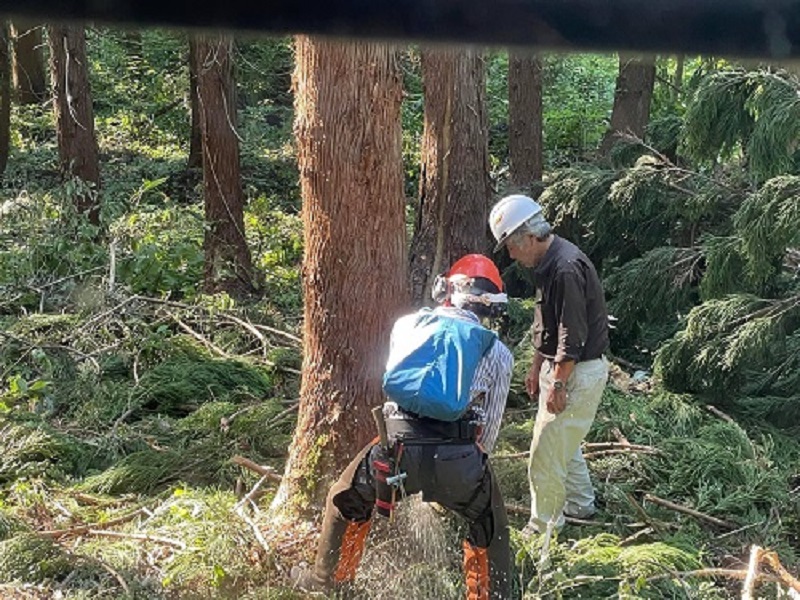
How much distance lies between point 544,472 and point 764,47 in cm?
428

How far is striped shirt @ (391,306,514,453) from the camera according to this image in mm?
3867

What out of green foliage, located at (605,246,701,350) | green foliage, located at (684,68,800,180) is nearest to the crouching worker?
green foliage, located at (684,68,800,180)

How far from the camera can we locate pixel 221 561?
4.13m

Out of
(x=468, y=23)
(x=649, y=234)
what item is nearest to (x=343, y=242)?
(x=468, y=23)

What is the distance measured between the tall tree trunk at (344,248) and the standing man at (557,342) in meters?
0.59

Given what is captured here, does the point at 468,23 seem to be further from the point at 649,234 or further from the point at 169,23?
the point at 649,234

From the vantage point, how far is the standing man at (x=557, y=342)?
4.46 meters

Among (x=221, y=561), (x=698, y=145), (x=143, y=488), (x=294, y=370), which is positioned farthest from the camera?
(x=294, y=370)

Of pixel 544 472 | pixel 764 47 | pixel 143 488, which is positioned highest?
pixel 764 47

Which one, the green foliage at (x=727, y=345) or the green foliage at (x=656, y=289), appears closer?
the green foliage at (x=727, y=345)

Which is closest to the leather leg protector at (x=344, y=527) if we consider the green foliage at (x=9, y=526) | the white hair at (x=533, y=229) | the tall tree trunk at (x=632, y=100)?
the white hair at (x=533, y=229)

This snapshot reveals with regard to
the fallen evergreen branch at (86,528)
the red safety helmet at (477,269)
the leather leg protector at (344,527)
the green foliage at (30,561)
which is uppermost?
A: the red safety helmet at (477,269)

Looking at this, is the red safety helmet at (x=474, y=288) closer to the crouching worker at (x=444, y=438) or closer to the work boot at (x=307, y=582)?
the crouching worker at (x=444, y=438)

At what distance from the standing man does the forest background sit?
0.34 m
